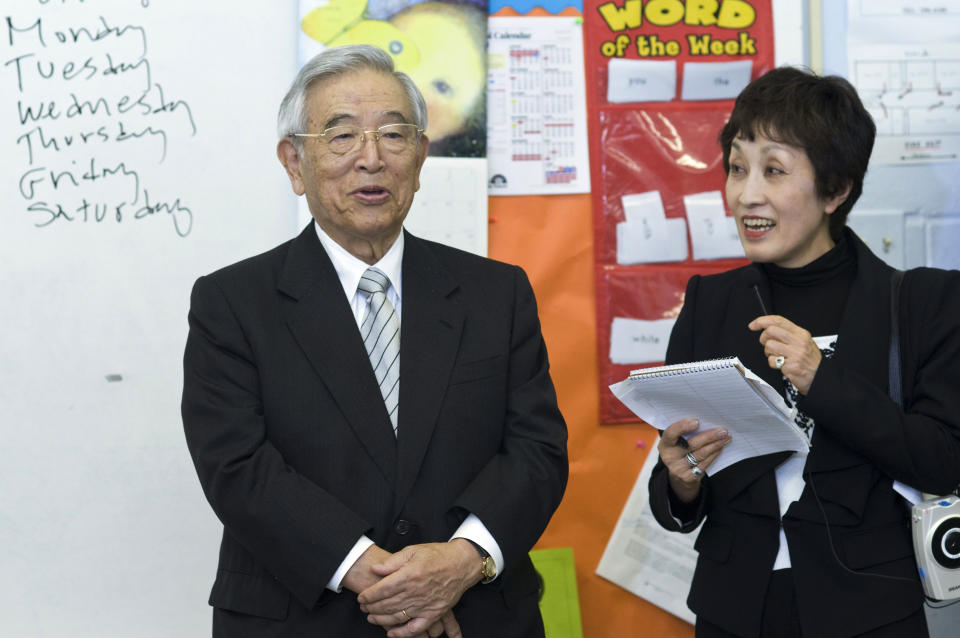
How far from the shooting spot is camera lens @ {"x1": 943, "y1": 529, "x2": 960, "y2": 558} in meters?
1.58

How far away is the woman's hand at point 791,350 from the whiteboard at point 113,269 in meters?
1.44

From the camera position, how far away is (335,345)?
1.61 meters

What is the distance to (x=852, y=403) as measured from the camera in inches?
61.2

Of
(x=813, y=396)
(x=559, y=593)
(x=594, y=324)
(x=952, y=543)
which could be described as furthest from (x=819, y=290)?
(x=559, y=593)

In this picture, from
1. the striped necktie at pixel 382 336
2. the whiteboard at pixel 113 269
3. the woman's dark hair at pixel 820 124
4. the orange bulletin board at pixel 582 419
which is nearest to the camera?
the striped necktie at pixel 382 336

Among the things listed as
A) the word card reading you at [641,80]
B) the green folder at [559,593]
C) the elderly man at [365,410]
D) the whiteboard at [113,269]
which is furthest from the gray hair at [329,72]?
the green folder at [559,593]

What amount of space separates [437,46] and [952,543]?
1762 millimetres

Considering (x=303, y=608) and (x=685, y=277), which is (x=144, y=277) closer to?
(x=303, y=608)

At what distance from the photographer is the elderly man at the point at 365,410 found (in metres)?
1.50

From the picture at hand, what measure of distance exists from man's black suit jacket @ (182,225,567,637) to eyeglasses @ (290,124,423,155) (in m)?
0.20

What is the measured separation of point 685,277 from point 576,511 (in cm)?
77

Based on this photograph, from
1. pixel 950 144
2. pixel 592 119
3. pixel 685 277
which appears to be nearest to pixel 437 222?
pixel 592 119

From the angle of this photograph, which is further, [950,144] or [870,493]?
[950,144]

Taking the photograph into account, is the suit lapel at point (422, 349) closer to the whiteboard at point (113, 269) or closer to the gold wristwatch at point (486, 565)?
the gold wristwatch at point (486, 565)
